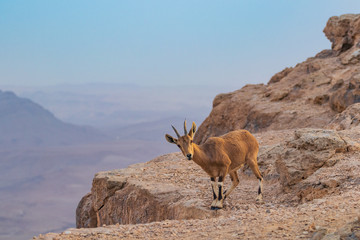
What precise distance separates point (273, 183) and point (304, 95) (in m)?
13.3

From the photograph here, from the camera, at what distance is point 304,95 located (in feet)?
82.9

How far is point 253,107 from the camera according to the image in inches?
1029

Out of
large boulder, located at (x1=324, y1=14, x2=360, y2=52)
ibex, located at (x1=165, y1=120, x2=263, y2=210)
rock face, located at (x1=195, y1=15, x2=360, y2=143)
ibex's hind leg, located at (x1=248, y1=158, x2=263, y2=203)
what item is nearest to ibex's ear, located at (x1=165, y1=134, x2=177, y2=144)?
ibex, located at (x1=165, y1=120, x2=263, y2=210)

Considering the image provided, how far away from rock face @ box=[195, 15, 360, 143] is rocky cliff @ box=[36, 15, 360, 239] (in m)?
0.06

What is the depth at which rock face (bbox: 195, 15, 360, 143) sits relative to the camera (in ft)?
73.0

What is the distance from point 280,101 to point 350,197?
56.6 feet

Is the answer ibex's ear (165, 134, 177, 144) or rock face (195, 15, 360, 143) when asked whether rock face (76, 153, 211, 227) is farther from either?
rock face (195, 15, 360, 143)

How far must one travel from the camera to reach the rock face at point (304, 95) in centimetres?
2227

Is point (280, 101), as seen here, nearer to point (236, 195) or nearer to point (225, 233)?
point (236, 195)

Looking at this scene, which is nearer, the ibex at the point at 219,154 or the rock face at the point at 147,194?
the ibex at the point at 219,154

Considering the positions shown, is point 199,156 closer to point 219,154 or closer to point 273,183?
point 219,154

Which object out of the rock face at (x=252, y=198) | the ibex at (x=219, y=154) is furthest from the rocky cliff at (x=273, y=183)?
the ibex at (x=219, y=154)

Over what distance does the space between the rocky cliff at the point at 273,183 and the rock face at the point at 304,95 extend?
2.4 inches

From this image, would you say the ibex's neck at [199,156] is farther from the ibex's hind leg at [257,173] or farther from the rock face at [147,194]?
the ibex's hind leg at [257,173]
